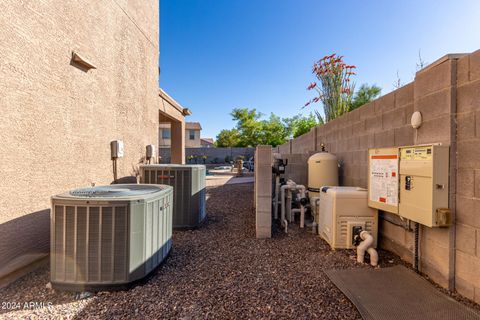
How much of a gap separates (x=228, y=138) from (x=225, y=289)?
3298 centimetres

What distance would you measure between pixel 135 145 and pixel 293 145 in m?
6.81

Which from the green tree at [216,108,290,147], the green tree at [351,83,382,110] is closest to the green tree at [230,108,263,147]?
the green tree at [216,108,290,147]

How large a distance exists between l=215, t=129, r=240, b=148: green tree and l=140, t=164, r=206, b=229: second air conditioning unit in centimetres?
2893

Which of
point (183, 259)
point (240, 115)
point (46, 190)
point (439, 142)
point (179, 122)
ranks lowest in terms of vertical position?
point (183, 259)

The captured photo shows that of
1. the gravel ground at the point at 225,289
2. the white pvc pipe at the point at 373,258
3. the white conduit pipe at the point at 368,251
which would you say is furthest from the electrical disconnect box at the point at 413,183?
the gravel ground at the point at 225,289

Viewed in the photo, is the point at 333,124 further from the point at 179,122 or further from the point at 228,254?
the point at 179,122

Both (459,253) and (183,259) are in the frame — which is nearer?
(459,253)

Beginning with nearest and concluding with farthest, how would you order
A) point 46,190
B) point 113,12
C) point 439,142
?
point 439,142 → point 46,190 → point 113,12

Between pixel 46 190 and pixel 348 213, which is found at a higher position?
pixel 46 190

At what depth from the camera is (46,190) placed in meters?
2.86

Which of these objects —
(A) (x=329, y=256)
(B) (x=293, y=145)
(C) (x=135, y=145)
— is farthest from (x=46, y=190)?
(B) (x=293, y=145)

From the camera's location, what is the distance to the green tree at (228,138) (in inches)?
1335

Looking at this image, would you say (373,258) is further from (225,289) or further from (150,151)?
(150,151)

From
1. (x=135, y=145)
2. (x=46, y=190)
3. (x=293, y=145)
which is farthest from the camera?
(x=293, y=145)
